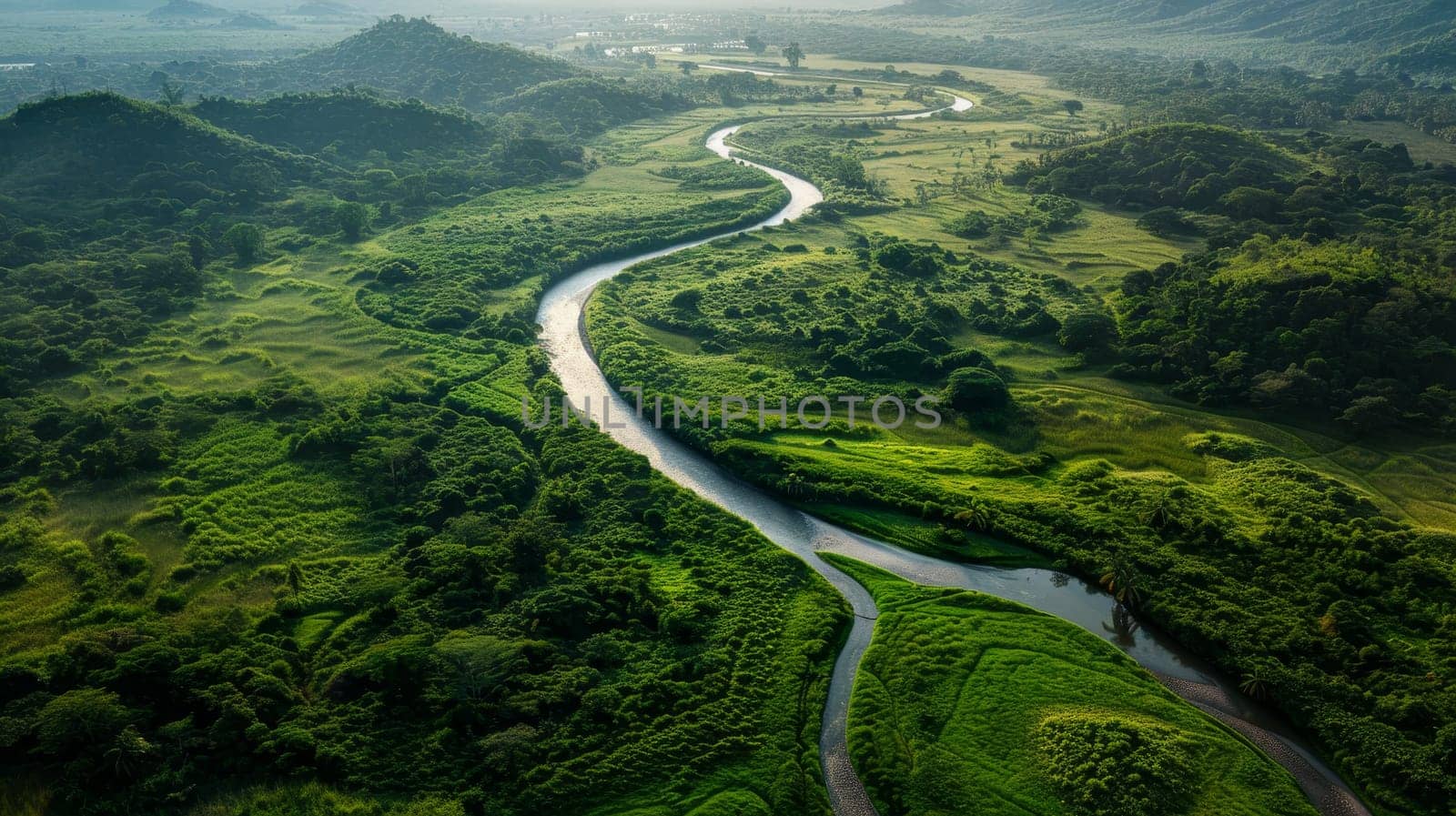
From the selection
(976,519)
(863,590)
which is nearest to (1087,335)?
(976,519)

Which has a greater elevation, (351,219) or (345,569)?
(351,219)

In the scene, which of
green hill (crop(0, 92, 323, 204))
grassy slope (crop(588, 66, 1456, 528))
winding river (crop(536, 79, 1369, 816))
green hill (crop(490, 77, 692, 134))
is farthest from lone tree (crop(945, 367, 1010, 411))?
green hill (crop(490, 77, 692, 134))

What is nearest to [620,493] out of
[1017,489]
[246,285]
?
[1017,489]

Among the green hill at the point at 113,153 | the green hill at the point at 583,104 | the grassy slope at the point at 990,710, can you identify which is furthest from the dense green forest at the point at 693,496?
the green hill at the point at 583,104

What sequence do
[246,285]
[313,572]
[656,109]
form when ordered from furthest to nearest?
[656,109]
[246,285]
[313,572]

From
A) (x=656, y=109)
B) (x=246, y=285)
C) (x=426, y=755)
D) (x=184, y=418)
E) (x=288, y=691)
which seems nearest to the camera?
(x=426, y=755)

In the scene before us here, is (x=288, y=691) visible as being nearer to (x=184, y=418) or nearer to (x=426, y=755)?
(x=426, y=755)

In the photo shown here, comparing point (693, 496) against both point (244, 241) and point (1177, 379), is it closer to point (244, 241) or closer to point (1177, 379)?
point (1177, 379)

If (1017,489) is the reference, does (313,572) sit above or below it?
below
